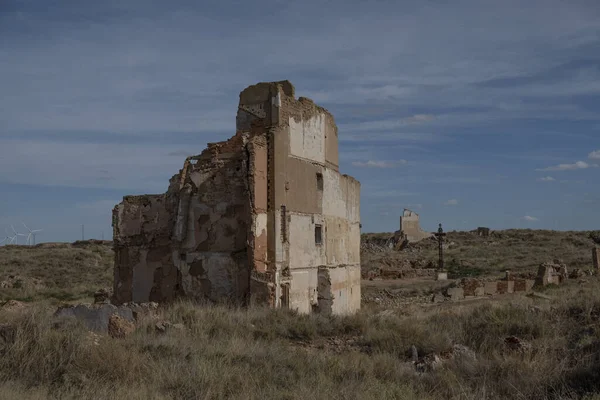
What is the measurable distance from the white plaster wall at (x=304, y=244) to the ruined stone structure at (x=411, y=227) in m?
41.9

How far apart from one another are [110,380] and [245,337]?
329cm

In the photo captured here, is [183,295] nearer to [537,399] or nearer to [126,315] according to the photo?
[126,315]

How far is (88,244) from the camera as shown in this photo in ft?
167

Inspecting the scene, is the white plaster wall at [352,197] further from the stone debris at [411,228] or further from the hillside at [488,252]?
the stone debris at [411,228]

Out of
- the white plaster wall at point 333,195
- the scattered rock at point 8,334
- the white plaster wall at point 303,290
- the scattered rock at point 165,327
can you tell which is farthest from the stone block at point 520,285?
the scattered rock at point 8,334

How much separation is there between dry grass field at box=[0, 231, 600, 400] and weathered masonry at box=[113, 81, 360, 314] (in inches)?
73.0

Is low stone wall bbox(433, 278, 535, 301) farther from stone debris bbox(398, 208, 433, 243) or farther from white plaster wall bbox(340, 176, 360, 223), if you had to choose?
stone debris bbox(398, 208, 433, 243)

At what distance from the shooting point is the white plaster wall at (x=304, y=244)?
1438 centimetres

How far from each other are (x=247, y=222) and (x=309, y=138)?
3459 mm

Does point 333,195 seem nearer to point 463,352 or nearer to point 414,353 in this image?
point 414,353

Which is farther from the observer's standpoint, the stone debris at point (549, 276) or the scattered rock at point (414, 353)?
the stone debris at point (549, 276)

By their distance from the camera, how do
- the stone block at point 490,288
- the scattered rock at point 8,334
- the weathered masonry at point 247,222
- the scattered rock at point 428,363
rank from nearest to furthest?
the scattered rock at point 8,334 → the scattered rock at point 428,363 → the weathered masonry at point 247,222 → the stone block at point 490,288

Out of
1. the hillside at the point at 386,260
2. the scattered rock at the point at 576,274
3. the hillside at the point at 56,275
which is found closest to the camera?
the hillside at the point at 56,275

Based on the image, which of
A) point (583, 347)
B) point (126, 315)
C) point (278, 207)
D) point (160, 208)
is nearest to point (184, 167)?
point (160, 208)
